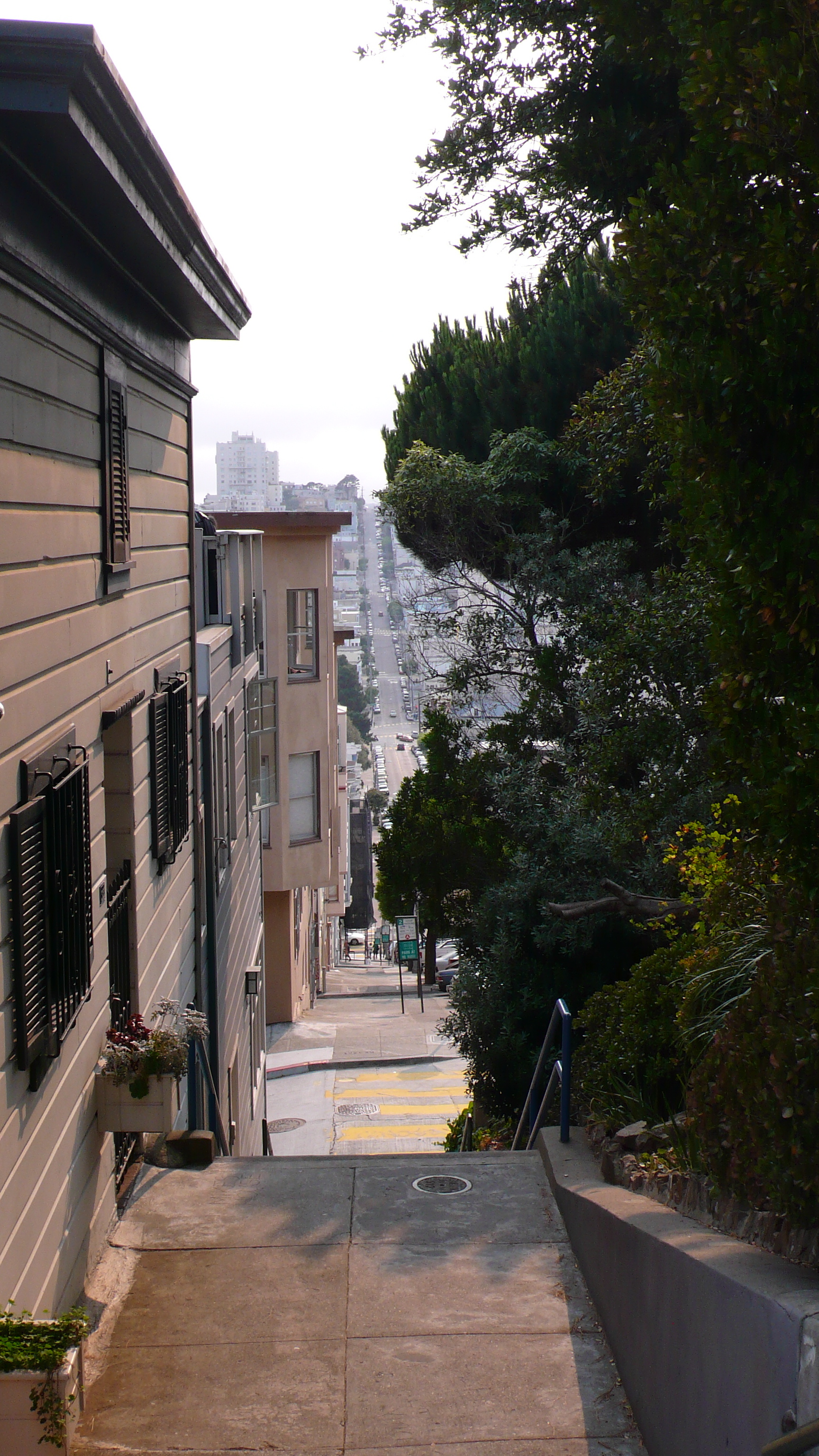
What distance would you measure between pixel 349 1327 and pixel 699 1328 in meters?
2.15

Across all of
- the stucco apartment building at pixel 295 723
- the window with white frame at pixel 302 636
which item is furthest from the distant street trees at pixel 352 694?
the window with white frame at pixel 302 636

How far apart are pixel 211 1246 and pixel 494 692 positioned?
9.08 metres

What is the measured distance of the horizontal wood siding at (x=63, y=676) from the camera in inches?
150

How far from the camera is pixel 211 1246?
5.70 meters

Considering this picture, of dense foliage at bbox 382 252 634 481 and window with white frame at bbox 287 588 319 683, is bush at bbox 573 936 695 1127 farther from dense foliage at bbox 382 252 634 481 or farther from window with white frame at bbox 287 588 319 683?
window with white frame at bbox 287 588 319 683

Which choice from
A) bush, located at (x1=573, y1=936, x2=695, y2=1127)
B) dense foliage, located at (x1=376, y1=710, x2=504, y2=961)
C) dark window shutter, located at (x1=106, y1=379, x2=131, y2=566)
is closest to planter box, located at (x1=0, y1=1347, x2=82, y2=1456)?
bush, located at (x1=573, y1=936, x2=695, y2=1127)

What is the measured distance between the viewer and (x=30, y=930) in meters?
3.92

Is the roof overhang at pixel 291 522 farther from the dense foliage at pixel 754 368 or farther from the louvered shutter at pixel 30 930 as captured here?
the dense foliage at pixel 754 368

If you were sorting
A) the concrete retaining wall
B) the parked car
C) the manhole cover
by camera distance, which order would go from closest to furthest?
the concrete retaining wall
the manhole cover
the parked car

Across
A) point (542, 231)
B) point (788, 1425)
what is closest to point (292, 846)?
point (542, 231)

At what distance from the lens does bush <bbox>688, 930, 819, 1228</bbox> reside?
292 cm

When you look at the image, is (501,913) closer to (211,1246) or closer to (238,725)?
(238,725)

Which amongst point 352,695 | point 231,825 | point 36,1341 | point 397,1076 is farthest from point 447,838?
point 352,695

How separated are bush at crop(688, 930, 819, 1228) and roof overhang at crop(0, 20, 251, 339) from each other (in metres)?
3.37
